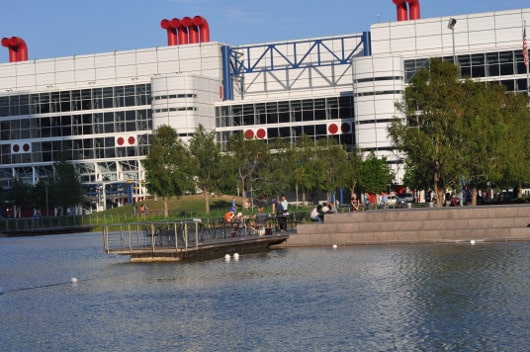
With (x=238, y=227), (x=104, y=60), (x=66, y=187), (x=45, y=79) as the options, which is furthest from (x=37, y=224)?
(x=45, y=79)

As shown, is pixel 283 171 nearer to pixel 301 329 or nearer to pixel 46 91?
pixel 46 91

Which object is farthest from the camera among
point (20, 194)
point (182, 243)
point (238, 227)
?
point (20, 194)

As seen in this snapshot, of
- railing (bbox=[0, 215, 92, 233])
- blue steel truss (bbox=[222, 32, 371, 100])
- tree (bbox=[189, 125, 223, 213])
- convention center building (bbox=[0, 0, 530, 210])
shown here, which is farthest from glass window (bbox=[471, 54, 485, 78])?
railing (bbox=[0, 215, 92, 233])

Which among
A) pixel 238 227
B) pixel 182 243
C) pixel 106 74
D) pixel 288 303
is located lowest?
pixel 288 303

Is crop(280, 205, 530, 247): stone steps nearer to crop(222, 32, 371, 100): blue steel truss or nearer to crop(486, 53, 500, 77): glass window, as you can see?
crop(486, 53, 500, 77): glass window

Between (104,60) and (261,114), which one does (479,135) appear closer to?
(261,114)

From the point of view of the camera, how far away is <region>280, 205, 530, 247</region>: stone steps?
48.0 m

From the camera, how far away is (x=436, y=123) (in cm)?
6775

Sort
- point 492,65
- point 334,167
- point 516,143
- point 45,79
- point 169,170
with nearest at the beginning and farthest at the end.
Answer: point 516,143
point 169,170
point 334,167
point 492,65
point 45,79

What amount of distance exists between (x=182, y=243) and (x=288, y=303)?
18673 millimetres

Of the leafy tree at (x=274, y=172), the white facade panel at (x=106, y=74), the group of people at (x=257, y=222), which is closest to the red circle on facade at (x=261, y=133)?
the white facade panel at (x=106, y=74)

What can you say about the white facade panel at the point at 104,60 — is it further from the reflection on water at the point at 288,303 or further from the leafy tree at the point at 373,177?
the reflection on water at the point at 288,303

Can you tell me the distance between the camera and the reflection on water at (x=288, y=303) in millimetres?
22703

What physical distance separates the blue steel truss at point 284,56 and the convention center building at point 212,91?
20 cm
